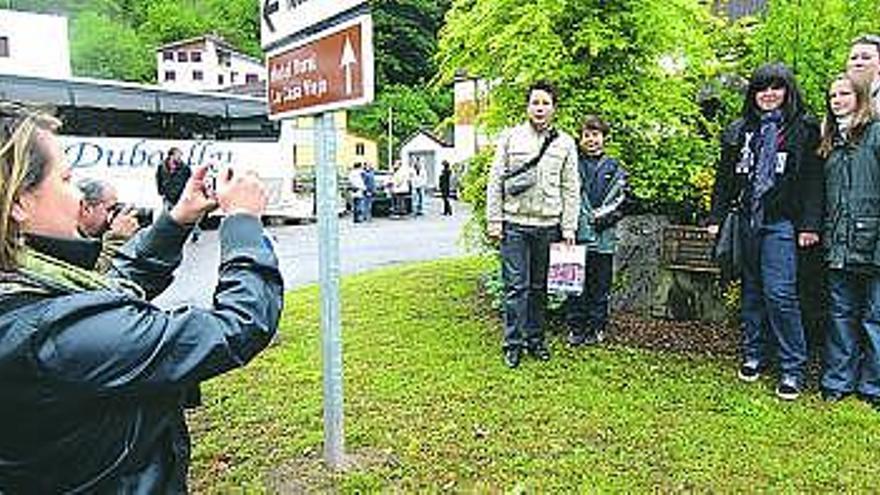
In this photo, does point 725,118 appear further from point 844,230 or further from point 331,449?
point 331,449

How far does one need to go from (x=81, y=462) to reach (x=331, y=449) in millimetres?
2569

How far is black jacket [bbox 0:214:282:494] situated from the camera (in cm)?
167

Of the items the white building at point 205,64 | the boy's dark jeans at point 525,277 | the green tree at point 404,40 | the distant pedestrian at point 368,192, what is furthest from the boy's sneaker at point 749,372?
the white building at point 205,64

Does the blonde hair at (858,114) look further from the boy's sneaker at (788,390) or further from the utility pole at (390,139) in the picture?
the utility pole at (390,139)

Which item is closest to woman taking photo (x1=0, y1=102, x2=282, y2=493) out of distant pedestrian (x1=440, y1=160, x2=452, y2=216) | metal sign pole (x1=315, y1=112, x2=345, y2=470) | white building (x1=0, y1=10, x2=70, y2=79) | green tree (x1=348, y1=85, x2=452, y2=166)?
metal sign pole (x1=315, y1=112, x2=345, y2=470)

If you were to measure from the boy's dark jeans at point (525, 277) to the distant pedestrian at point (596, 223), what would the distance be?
1.77 feet

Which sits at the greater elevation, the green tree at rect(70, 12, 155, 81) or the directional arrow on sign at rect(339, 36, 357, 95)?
the green tree at rect(70, 12, 155, 81)

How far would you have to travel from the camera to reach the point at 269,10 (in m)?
4.55

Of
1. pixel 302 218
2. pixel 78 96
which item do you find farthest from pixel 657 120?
pixel 302 218

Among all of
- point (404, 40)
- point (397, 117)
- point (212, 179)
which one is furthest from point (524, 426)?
point (404, 40)

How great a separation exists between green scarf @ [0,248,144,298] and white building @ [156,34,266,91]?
77284 millimetres

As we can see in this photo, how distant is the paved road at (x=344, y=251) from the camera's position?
11.3 metres

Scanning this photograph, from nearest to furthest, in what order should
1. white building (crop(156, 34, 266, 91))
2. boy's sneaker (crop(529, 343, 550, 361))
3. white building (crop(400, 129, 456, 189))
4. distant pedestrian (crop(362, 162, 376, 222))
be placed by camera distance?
boy's sneaker (crop(529, 343, 550, 361))
distant pedestrian (crop(362, 162, 376, 222))
white building (crop(400, 129, 456, 189))
white building (crop(156, 34, 266, 91))

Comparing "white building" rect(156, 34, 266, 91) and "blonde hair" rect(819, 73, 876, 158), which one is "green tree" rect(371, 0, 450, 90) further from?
"blonde hair" rect(819, 73, 876, 158)
